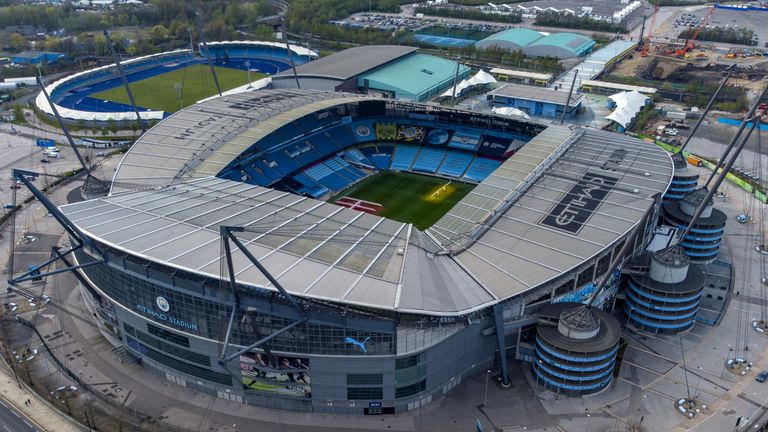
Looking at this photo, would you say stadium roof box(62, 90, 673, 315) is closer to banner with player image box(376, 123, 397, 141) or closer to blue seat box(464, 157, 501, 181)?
blue seat box(464, 157, 501, 181)

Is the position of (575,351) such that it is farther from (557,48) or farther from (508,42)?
(508,42)

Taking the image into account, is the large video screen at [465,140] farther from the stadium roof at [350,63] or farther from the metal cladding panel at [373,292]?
the metal cladding panel at [373,292]

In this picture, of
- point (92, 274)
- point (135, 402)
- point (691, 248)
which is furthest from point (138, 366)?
point (691, 248)

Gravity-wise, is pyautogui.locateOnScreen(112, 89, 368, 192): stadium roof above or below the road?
above

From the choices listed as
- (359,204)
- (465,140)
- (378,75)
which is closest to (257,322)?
(359,204)

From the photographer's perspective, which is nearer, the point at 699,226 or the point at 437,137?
the point at 699,226

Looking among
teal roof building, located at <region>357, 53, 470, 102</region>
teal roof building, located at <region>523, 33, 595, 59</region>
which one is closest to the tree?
teal roof building, located at <region>357, 53, 470, 102</region>

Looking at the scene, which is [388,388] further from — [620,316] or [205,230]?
[620,316]
